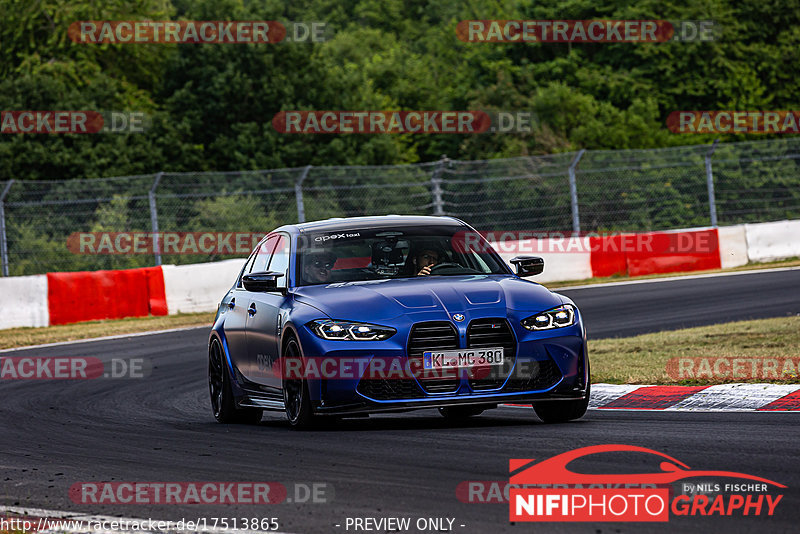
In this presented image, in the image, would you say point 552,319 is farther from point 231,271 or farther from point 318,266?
point 231,271

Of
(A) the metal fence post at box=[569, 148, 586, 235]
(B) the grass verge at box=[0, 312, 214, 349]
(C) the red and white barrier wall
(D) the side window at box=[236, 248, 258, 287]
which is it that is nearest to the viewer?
(D) the side window at box=[236, 248, 258, 287]

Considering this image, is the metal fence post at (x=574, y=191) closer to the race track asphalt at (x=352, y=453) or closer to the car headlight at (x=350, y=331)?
the race track asphalt at (x=352, y=453)

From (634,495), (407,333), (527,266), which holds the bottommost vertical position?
(634,495)

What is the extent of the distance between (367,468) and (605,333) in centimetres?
956

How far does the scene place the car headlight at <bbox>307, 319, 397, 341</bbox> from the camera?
7699 millimetres

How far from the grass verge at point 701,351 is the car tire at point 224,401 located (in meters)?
2.89

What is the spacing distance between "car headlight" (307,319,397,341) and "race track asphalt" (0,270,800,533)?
599mm

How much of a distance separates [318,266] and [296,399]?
1.08m

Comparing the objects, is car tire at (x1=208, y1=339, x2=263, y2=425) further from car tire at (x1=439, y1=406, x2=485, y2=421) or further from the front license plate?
the front license plate

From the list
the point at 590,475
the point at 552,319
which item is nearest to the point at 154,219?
the point at 552,319

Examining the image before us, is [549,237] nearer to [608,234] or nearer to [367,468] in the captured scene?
[608,234]

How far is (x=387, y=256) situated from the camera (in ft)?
29.2

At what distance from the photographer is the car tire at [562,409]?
8.17m

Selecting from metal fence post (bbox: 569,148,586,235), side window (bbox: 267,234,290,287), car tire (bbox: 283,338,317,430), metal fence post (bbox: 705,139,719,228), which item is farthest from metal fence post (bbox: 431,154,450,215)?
car tire (bbox: 283,338,317,430)
